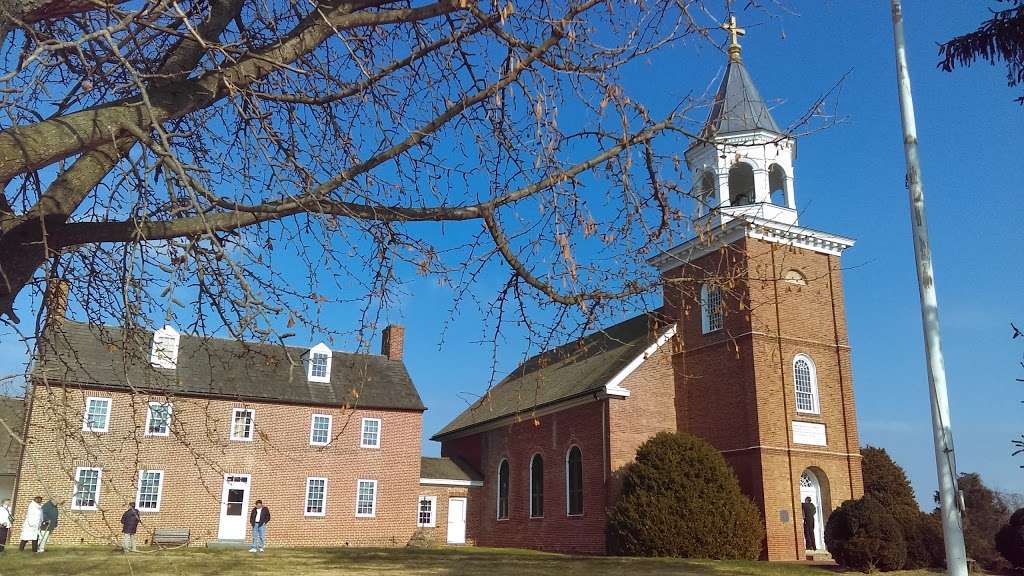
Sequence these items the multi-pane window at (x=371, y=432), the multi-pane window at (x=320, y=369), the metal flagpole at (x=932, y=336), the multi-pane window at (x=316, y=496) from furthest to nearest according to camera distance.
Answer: the multi-pane window at (x=320, y=369)
the multi-pane window at (x=371, y=432)
the multi-pane window at (x=316, y=496)
the metal flagpole at (x=932, y=336)

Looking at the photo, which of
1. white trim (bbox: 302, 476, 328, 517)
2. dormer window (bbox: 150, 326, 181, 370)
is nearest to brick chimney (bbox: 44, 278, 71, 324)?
dormer window (bbox: 150, 326, 181, 370)

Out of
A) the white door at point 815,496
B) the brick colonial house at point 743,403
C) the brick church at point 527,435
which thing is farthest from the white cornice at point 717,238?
the white door at point 815,496

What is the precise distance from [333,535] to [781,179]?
75.3ft

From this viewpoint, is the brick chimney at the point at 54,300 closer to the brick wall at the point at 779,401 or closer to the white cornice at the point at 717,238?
the white cornice at the point at 717,238

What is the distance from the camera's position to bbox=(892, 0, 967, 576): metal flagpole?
30.7 ft

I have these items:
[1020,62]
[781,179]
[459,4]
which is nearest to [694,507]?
[781,179]

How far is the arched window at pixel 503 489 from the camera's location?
1372 inches

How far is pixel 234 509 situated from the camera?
3209 centimetres

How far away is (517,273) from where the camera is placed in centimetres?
631

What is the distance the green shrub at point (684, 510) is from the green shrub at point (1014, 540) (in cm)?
614

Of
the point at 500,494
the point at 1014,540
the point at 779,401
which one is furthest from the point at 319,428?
the point at 1014,540

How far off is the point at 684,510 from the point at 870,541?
4.89m

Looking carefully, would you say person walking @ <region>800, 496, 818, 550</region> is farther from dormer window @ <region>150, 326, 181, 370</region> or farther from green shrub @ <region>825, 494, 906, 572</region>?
dormer window @ <region>150, 326, 181, 370</region>

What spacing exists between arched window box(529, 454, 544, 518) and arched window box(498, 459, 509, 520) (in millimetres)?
2605
